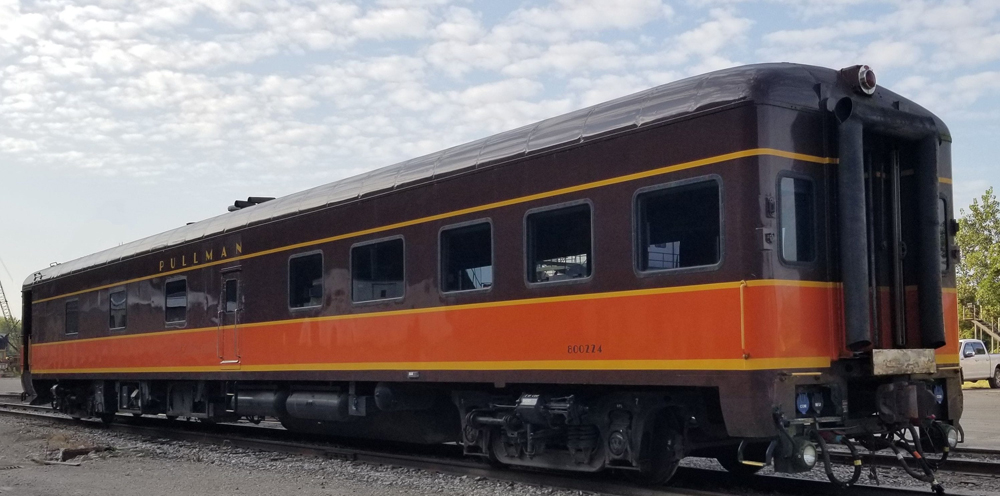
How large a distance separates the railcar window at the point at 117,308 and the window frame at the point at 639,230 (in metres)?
12.0

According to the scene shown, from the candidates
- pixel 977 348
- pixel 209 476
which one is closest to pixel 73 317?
pixel 209 476

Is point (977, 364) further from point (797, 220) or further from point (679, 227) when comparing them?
point (679, 227)

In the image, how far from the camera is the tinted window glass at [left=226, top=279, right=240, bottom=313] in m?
14.0

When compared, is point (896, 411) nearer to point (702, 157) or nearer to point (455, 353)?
point (702, 157)

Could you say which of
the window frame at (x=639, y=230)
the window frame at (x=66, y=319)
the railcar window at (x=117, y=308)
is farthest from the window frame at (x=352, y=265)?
the window frame at (x=66, y=319)

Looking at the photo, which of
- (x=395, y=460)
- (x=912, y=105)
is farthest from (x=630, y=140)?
(x=395, y=460)

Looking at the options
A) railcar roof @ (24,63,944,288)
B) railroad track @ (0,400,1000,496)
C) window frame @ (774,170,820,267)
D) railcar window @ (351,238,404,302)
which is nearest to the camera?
window frame @ (774,170,820,267)

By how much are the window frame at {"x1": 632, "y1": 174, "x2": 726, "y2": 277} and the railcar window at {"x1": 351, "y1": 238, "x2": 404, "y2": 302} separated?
3526 mm

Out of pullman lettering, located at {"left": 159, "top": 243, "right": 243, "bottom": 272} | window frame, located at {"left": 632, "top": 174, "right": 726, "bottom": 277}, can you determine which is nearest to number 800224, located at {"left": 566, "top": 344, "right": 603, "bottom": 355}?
window frame, located at {"left": 632, "top": 174, "right": 726, "bottom": 277}

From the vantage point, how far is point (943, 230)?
873 centimetres

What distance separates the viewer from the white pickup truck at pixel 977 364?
29.0 metres

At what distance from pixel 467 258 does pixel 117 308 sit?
10093mm

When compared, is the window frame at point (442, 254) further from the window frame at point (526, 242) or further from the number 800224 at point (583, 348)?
the number 800224 at point (583, 348)

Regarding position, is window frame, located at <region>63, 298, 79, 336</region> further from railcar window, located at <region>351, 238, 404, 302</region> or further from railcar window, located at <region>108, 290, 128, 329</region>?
railcar window, located at <region>351, 238, 404, 302</region>
